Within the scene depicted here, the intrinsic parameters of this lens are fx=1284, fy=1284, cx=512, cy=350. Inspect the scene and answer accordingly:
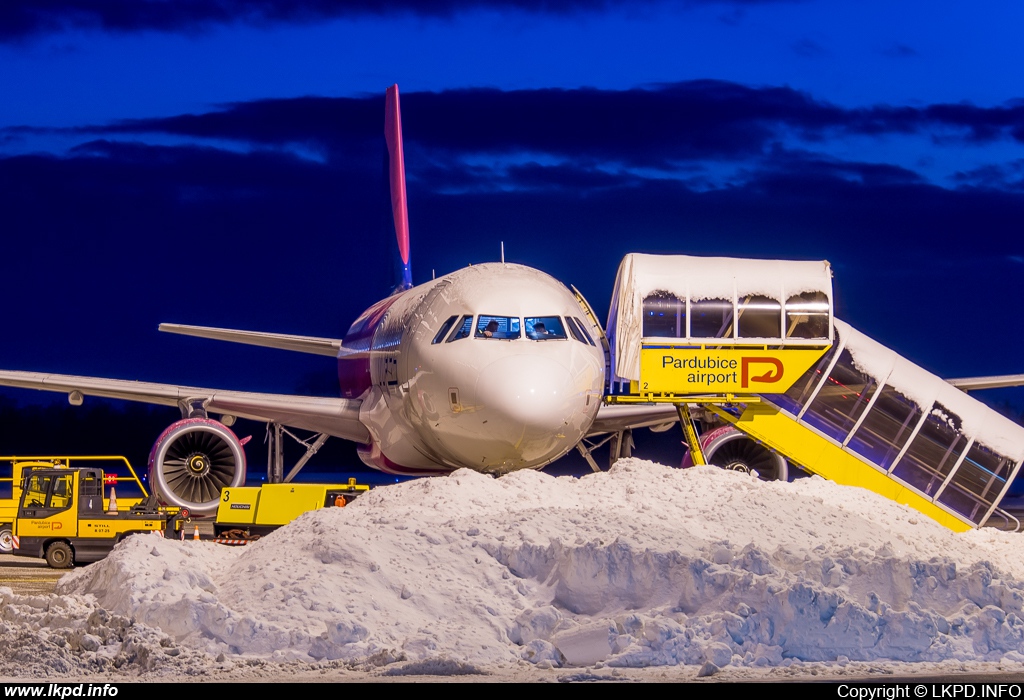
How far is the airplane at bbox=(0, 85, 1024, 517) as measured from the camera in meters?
15.0

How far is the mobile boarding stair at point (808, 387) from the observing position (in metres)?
16.2

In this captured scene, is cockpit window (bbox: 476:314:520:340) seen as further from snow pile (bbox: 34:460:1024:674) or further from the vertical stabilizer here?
the vertical stabilizer

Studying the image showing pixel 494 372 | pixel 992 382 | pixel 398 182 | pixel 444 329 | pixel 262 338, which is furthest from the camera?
pixel 398 182

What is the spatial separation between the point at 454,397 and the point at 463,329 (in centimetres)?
94

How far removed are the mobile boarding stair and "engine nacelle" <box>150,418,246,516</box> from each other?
21.9 ft

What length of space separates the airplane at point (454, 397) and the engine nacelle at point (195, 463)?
0.02 meters

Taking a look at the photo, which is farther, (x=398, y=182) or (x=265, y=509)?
(x=398, y=182)

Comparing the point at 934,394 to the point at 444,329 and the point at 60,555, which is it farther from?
the point at 60,555

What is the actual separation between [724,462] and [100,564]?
34.4 ft

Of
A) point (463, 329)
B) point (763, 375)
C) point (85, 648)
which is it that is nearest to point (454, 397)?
point (463, 329)

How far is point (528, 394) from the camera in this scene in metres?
14.6

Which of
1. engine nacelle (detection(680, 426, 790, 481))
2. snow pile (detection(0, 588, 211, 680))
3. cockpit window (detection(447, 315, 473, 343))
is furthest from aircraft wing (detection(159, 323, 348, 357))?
snow pile (detection(0, 588, 211, 680))

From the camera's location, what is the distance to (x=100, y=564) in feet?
38.0
